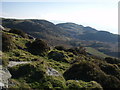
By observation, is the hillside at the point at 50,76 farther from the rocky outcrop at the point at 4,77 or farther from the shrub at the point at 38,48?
the shrub at the point at 38,48

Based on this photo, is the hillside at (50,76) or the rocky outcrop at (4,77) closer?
the rocky outcrop at (4,77)

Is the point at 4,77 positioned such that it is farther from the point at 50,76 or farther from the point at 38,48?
the point at 38,48

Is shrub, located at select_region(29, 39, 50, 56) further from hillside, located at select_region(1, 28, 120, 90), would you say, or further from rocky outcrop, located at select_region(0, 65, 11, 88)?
rocky outcrop, located at select_region(0, 65, 11, 88)

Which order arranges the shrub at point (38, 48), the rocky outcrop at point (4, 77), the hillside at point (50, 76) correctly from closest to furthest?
1. the rocky outcrop at point (4, 77)
2. the hillside at point (50, 76)
3. the shrub at point (38, 48)

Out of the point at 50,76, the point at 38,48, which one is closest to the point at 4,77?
the point at 50,76

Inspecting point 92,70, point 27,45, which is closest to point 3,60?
point 92,70

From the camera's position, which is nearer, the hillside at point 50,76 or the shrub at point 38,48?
the hillside at point 50,76

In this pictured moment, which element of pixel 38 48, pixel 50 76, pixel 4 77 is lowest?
pixel 50 76

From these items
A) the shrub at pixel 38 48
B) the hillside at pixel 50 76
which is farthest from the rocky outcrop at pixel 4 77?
the shrub at pixel 38 48

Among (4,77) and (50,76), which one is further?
(50,76)

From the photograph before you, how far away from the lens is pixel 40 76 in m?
14.0

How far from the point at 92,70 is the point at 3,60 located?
8727 mm

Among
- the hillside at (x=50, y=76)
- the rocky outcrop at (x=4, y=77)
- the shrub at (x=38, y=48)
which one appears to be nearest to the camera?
the rocky outcrop at (x=4, y=77)

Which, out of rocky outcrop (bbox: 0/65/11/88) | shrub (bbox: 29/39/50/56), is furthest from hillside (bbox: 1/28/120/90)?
shrub (bbox: 29/39/50/56)
